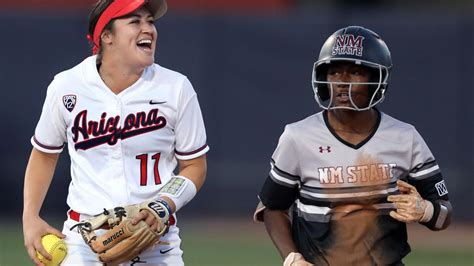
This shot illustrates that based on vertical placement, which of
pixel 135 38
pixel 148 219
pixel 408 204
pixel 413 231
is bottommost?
pixel 413 231

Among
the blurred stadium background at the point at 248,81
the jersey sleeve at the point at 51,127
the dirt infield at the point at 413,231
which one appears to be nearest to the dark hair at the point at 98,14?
the jersey sleeve at the point at 51,127

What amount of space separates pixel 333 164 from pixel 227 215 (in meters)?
10.6

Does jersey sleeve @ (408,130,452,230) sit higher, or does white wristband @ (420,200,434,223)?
Answer: jersey sleeve @ (408,130,452,230)

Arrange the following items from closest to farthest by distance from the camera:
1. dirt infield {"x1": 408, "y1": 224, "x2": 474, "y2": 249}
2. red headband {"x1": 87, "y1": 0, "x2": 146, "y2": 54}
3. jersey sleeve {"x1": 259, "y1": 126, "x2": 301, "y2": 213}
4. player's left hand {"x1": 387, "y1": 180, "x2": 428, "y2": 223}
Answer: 1. player's left hand {"x1": 387, "y1": 180, "x2": 428, "y2": 223}
2. jersey sleeve {"x1": 259, "y1": 126, "x2": 301, "y2": 213}
3. red headband {"x1": 87, "y1": 0, "x2": 146, "y2": 54}
4. dirt infield {"x1": 408, "y1": 224, "x2": 474, "y2": 249}

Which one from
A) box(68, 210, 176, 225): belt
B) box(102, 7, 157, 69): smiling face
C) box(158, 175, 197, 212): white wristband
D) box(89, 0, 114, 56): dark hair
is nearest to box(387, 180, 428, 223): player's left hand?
box(158, 175, 197, 212): white wristband

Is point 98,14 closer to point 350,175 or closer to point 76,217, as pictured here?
point 76,217

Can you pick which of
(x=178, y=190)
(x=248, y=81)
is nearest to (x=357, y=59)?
(x=178, y=190)

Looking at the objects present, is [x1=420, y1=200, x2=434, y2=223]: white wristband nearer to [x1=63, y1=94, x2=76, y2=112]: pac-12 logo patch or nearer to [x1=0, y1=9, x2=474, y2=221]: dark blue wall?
[x1=63, y1=94, x2=76, y2=112]: pac-12 logo patch

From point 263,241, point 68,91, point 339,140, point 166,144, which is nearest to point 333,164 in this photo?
point 339,140

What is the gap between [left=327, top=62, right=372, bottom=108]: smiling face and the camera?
5.72 m

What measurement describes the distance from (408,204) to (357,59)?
2.65 ft

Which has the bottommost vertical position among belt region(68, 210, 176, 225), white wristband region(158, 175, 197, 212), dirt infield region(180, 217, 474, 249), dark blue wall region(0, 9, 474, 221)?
dirt infield region(180, 217, 474, 249)

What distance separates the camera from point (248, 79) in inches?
634

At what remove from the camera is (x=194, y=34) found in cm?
1614
